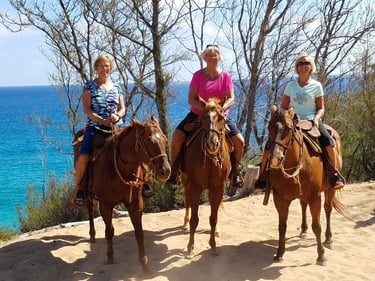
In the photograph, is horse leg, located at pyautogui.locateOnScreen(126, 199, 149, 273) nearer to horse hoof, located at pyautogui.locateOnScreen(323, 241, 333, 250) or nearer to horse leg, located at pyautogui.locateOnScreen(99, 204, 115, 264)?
horse leg, located at pyautogui.locateOnScreen(99, 204, 115, 264)

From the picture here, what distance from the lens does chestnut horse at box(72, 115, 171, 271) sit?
181 inches

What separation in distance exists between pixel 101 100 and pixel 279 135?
7.64ft

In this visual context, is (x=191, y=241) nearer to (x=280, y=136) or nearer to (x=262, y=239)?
(x=262, y=239)

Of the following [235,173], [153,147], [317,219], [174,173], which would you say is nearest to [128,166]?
[153,147]

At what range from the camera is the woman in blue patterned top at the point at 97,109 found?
552 cm

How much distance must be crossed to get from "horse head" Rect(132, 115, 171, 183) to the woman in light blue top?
4.85ft

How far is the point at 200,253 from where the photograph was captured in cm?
578

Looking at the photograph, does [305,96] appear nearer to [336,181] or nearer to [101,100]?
[336,181]

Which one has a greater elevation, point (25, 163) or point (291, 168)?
point (291, 168)

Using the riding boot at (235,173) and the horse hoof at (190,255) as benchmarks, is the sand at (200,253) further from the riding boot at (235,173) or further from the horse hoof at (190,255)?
the riding boot at (235,173)

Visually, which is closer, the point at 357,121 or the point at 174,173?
the point at 174,173

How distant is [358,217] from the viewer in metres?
7.38

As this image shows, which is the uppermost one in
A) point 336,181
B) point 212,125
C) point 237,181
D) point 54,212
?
point 212,125

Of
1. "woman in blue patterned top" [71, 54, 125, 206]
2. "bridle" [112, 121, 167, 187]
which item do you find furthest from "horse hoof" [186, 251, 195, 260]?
"woman in blue patterned top" [71, 54, 125, 206]
